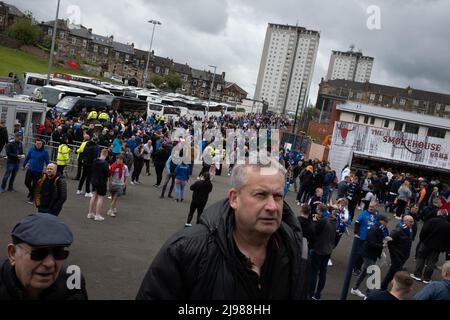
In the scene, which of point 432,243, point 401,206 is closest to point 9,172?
point 432,243

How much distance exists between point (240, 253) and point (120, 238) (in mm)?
8798

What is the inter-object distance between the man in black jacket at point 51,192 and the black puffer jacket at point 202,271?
6.52 m

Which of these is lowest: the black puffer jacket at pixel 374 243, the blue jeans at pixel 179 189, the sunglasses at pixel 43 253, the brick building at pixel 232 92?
the blue jeans at pixel 179 189

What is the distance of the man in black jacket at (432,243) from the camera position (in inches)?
443

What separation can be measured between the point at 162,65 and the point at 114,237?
473 ft

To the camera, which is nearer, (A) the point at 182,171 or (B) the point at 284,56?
(A) the point at 182,171

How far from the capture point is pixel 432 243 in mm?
11328

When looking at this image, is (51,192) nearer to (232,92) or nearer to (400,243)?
(400,243)

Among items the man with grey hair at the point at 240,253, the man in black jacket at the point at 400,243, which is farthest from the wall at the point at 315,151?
the man with grey hair at the point at 240,253

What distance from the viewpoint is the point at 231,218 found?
8.13 ft

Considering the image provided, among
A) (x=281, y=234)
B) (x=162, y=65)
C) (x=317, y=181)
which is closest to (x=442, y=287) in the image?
(x=281, y=234)

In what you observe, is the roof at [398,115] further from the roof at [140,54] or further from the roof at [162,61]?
the roof at [162,61]
